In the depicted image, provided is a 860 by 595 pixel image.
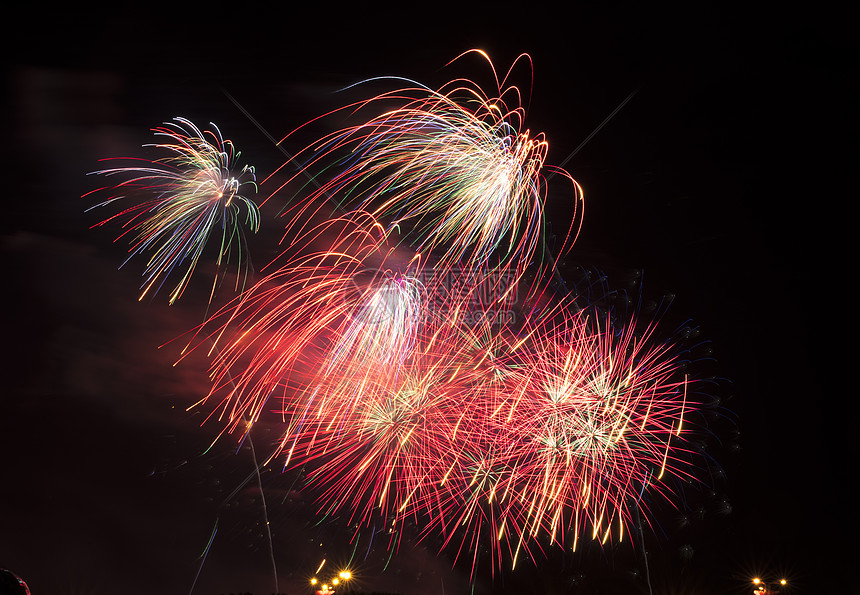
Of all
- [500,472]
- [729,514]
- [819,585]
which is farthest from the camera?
[729,514]

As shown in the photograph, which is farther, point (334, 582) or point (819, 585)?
point (819, 585)

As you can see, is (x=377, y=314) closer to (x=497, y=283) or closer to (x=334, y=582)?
(x=497, y=283)

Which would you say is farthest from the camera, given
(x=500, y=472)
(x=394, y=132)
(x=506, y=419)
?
(x=500, y=472)

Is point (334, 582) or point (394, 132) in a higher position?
point (394, 132)

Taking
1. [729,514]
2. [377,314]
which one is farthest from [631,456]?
[729,514]

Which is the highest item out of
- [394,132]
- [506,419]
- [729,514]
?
[729,514]

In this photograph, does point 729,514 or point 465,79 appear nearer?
point 465,79

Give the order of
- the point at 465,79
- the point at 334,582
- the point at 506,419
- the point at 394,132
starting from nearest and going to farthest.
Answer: the point at 394,132 < the point at 465,79 < the point at 506,419 < the point at 334,582

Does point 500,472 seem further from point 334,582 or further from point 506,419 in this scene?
point 334,582

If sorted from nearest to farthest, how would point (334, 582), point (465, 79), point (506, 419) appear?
point (465, 79), point (506, 419), point (334, 582)

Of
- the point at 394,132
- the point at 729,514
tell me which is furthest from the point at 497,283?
the point at 729,514
